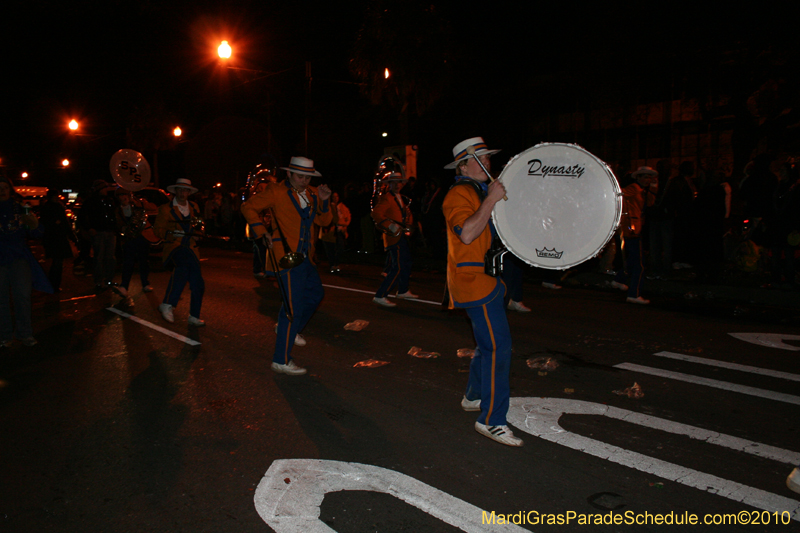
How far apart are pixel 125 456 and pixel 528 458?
2.73 meters

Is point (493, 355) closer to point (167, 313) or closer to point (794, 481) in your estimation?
point (794, 481)

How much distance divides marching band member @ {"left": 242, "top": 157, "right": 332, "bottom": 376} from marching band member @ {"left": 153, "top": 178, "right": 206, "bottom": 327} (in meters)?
2.74

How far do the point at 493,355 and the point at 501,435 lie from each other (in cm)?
56

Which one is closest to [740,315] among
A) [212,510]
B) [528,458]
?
[528,458]

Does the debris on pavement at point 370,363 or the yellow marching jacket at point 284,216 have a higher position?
the yellow marching jacket at point 284,216

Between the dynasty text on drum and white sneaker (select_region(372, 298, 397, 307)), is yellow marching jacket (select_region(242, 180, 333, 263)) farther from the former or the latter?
white sneaker (select_region(372, 298, 397, 307))

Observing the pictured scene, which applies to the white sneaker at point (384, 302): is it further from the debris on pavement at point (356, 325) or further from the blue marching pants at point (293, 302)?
the blue marching pants at point (293, 302)

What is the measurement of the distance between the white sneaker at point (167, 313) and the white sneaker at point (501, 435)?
5.73 metres

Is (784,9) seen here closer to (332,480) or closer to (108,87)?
(332,480)

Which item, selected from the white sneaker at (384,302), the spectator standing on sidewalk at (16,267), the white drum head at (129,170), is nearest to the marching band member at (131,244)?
the white drum head at (129,170)

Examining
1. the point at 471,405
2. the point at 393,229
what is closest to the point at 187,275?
the point at 393,229

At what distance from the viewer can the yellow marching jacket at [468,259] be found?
4.15m

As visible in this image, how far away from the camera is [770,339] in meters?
7.18

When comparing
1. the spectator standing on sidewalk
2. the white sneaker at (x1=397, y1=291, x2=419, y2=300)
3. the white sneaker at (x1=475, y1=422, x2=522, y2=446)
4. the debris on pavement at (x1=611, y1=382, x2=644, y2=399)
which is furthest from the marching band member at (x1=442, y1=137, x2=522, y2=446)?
the white sneaker at (x1=397, y1=291, x2=419, y2=300)
